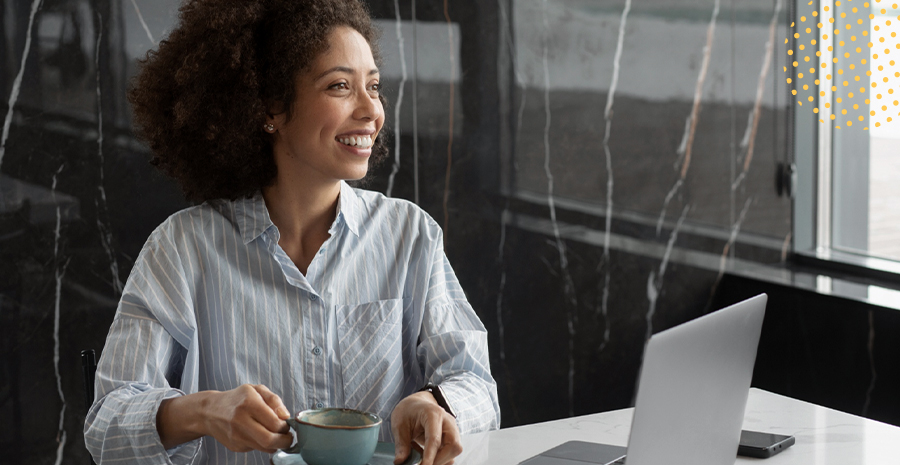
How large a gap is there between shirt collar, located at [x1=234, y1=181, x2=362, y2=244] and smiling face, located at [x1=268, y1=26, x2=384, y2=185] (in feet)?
0.21

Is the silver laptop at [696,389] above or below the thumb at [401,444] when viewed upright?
above

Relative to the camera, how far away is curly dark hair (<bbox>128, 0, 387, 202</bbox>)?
1.51 metres

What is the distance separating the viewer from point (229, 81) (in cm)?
153

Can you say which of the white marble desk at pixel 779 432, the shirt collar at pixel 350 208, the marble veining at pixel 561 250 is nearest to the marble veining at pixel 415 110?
the marble veining at pixel 561 250

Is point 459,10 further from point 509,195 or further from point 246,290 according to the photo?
point 246,290

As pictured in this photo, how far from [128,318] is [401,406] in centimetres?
48

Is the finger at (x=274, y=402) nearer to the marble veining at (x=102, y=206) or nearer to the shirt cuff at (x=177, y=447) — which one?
the shirt cuff at (x=177, y=447)

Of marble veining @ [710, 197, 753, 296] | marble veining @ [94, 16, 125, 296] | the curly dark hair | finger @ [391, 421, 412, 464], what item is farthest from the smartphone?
marble veining @ [710, 197, 753, 296]

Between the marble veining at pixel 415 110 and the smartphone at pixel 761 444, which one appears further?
the marble veining at pixel 415 110

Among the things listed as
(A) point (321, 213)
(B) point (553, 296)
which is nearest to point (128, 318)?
(A) point (321, 213)

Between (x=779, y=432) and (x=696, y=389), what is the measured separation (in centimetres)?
56

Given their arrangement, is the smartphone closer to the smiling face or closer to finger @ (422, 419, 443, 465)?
finger @ (422, 419, 443, 465)

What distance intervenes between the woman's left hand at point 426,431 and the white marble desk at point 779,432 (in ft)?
0.34

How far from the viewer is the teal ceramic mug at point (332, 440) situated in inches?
41.4
